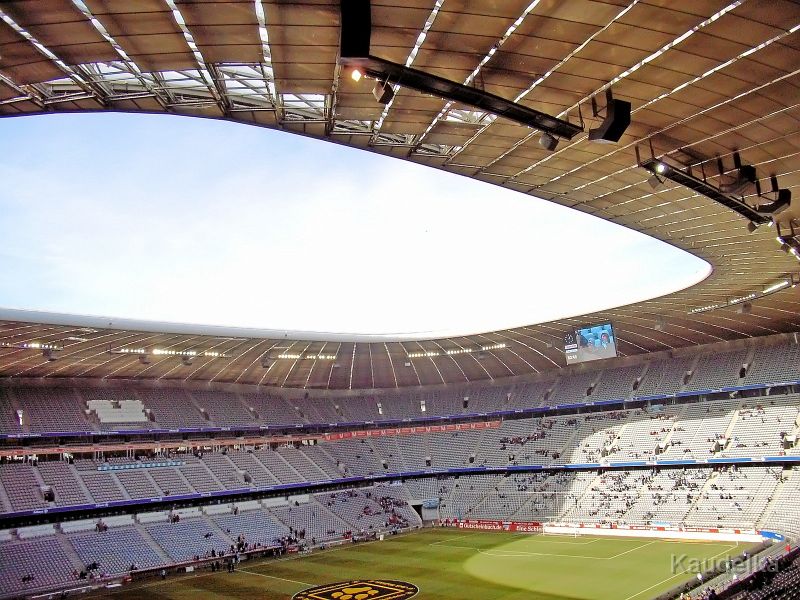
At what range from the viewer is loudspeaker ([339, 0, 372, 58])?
10.0 m

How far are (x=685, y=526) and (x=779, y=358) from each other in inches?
734

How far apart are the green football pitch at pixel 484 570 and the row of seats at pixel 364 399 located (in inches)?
660

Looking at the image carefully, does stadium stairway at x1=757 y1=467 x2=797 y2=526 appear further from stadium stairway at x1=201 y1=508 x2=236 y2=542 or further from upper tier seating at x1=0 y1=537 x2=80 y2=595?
upper tier seating at x1=0 y1=537 x2=80 y2=595

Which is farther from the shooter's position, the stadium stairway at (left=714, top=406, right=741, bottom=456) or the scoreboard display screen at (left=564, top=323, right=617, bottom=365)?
the stadium stairway at (left=714, top=406, right=741, bottom=456)

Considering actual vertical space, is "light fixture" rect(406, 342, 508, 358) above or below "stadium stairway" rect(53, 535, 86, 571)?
above

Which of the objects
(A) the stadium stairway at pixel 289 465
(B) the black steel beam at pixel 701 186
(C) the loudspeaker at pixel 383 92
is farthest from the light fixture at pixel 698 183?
(A) the stadium stairway at pixel 289 465

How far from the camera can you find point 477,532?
5559 cm

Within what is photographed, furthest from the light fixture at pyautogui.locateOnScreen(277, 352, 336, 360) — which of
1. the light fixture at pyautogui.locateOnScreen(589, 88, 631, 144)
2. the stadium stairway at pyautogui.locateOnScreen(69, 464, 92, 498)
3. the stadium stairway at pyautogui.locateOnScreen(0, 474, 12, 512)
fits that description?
the light fixture at pyautogui.locateOnScreen(589, 88, 631, 144)

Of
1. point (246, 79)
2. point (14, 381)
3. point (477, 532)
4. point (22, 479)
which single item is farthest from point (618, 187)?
point (14, 381)

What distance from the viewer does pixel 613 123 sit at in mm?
14812

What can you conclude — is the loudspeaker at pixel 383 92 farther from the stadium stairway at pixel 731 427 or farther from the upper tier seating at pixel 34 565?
the stadium stairway at pixel 731 427

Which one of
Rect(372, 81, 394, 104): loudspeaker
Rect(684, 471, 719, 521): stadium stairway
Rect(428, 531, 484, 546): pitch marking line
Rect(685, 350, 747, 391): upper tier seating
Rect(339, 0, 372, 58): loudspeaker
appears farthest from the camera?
Rect(685, 350, 747, 391): upper tier seating

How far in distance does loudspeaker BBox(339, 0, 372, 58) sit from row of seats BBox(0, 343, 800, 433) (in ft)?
160

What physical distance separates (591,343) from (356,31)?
38977 mm
